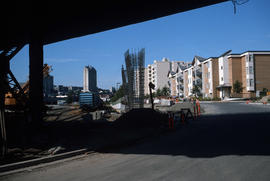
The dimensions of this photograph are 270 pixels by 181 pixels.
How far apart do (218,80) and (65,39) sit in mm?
60402

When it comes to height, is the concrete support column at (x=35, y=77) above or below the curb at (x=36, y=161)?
above

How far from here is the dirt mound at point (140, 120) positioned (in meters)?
14.9

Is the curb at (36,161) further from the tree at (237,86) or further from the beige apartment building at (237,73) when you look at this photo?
the beige apartment building at (237,73)

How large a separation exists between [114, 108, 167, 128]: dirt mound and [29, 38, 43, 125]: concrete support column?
500cm

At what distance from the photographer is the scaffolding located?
18922mm

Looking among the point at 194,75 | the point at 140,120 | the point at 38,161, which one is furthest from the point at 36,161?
the point at 194,75

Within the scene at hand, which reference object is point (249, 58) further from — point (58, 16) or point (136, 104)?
point (58, 16)

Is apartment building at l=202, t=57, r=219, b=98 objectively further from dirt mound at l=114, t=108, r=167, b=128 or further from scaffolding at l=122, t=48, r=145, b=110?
dirt mound at l=114, t=108, r=167, b=128

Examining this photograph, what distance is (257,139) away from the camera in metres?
9.53

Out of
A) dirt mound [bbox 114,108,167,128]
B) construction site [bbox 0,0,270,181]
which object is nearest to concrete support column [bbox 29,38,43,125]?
construction site [bbox 0,0,270,181]

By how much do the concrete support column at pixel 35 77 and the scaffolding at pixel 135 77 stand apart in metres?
8.10

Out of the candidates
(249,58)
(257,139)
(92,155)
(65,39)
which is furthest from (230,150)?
(249,58)

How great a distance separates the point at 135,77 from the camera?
1912cm

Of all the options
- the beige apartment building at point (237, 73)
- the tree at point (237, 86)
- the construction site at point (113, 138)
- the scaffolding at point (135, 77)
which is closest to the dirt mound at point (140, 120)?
the construction site at point (113, 138)
